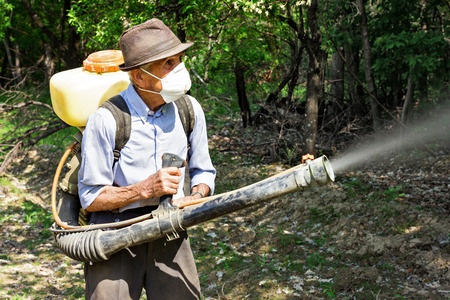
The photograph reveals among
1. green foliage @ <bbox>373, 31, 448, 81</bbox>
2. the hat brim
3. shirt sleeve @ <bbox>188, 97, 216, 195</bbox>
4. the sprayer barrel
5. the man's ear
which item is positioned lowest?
green foliage @ <bbox>373, 31, 448, 81</bbox>

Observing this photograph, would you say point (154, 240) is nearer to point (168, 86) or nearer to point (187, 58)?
point (168, 86)

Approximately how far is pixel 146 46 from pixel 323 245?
16.4ft

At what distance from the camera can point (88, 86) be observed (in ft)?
11.8

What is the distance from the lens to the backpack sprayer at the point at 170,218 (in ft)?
10.3

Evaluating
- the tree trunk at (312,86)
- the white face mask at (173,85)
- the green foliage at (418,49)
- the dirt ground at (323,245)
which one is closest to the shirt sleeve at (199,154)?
the white face mask at (173,85)

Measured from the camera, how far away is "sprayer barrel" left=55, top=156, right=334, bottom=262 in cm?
317

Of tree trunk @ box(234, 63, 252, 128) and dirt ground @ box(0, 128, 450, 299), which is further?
tree trunk @ box(234, 63, 252, 128)

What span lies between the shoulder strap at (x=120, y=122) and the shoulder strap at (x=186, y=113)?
33cm

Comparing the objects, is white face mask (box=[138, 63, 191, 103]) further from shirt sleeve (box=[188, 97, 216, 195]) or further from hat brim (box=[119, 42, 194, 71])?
shirt sleeve (box=[188, 97, 216, 195])

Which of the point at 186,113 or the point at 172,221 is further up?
the point at 186,113

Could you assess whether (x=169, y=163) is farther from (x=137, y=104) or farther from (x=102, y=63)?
(x=102, y=63)

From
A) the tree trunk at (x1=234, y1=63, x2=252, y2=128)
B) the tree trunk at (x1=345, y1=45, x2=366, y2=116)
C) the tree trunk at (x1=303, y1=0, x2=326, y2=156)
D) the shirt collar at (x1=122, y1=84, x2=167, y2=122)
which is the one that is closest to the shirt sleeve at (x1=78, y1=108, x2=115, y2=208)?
the shirt collar at (x1=122, y1=84, x2=167, y2=122)

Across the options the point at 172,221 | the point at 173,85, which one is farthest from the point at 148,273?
the point at 173,85

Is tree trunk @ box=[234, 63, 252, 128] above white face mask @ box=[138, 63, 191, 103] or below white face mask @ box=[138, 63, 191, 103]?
below
